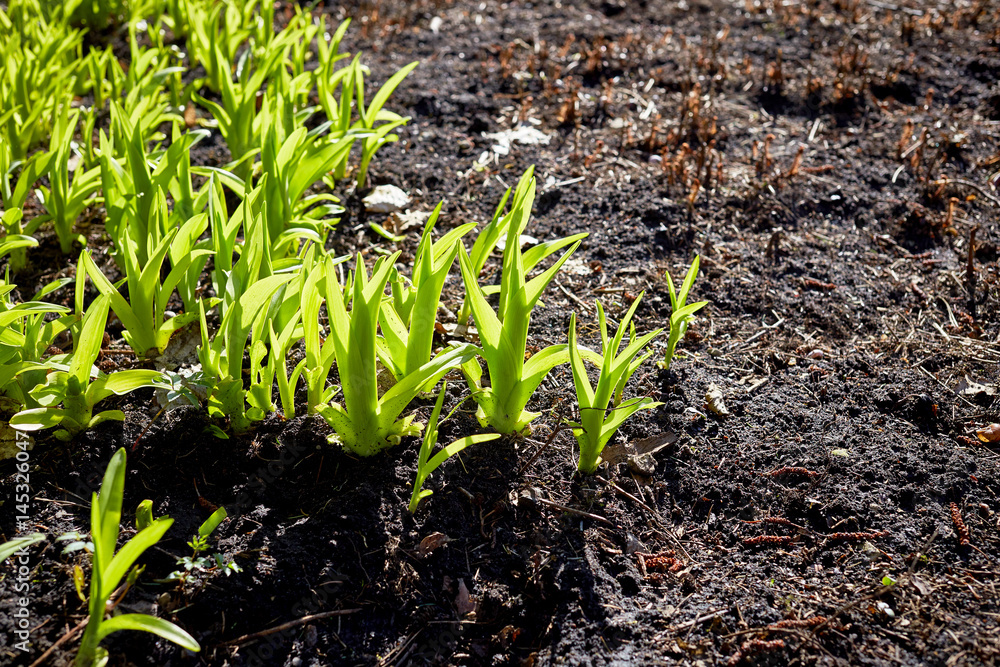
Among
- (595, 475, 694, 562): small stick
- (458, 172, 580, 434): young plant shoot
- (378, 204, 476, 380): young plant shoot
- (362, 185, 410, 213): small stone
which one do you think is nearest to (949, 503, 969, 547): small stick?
(595, 475, 694, 562): small stick

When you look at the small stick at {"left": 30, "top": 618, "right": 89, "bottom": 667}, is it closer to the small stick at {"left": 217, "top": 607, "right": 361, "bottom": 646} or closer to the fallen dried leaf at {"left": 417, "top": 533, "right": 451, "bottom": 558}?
the small stick at {"left": 217, "top": 607, "right": 361, "bottom": 646}

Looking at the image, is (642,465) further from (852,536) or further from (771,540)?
(852,536)

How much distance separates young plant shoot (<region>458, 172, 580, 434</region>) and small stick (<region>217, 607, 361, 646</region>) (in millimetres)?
553

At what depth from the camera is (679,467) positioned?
1.74m

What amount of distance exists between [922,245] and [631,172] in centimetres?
113

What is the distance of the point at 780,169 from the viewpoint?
2809 mm

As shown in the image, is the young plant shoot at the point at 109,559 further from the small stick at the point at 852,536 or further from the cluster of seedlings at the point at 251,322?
the small stick at the point at 852,536

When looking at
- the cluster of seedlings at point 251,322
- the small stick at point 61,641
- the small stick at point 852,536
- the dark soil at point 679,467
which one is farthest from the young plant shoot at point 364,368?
the small stick at point 852,536

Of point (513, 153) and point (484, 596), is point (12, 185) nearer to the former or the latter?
point (513, 153)

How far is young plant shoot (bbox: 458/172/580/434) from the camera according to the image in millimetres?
1490

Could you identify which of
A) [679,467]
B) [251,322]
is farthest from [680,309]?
[251,322]

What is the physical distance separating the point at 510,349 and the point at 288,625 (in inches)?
28.8

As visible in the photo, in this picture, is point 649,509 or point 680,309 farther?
point 680,309

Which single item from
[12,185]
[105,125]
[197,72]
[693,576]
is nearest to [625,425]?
[693,576]
